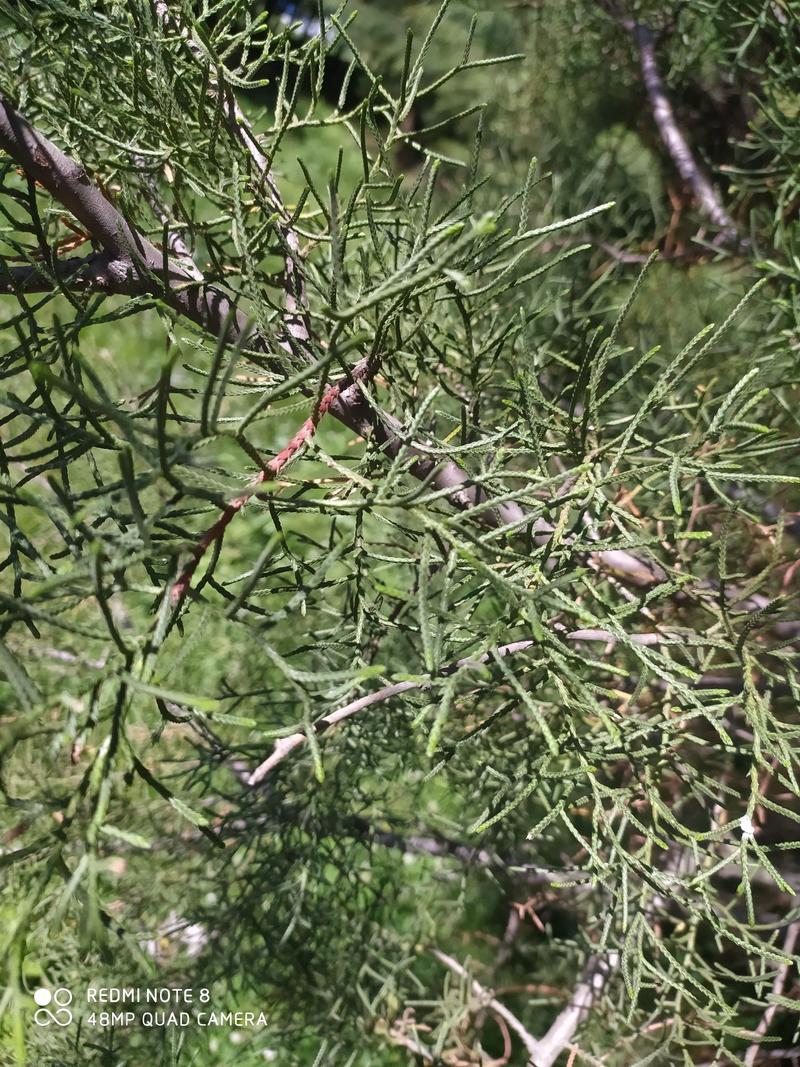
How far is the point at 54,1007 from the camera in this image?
1.45 m

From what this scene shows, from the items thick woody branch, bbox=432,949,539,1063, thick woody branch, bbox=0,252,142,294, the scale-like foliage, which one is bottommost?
thick woody branch, bbox=432,949,539,1063

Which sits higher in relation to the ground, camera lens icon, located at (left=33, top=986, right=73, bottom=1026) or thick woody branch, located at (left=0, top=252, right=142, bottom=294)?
thick woody branch, located at (left=0, top=252, right=142, bottom=294)

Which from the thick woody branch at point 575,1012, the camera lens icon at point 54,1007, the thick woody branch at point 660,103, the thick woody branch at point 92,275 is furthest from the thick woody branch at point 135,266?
the thick woody branch at point 660,103

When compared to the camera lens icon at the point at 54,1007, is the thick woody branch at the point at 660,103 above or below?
above

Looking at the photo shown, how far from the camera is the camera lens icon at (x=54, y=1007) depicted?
55.7 inches

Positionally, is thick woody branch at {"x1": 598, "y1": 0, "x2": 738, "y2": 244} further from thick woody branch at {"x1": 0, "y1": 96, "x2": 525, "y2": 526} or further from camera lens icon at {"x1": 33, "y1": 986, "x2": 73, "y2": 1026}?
camera lens icon at {"x1": 33, "y1": 986, "x2": 73, "y2": 1026}

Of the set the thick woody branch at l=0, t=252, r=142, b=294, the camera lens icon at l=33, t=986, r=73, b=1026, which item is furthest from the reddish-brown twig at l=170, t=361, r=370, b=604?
the camera lens icon at l=33, t=986, r=73, b=1026

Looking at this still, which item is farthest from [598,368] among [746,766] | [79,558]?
[746,766]

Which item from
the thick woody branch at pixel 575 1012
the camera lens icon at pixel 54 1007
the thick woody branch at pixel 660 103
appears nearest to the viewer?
the thick woody branch at pixel 575 1012

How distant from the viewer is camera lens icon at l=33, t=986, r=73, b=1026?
1415 millimetres

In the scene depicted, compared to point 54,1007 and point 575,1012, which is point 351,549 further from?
point 54,1007

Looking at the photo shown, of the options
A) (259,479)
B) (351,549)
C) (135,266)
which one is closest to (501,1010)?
(351,549)

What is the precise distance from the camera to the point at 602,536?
3.59ft

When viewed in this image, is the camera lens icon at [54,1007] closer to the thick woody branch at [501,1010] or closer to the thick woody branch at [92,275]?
the thick woody branch at [501,1010]
